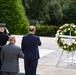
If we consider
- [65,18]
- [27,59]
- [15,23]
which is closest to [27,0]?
[65,18]

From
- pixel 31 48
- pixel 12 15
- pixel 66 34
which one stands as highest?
pixel 31 48

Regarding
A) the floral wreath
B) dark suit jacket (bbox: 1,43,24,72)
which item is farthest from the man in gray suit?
the floral wreath

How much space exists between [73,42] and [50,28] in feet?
74.3

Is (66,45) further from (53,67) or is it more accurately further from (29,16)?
(29,16)

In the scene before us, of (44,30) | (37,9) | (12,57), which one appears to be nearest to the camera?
(12,57)

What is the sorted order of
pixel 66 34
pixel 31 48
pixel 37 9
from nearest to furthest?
pixel 31 48
pixel 66 34
pixel 37 9

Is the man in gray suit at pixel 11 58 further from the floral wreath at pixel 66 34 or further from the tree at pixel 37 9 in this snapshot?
the tree at pixel 37 9

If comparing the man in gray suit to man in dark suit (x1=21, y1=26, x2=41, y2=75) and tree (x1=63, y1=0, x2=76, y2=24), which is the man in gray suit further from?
tree (x1=63, y1=0, x2=76, y2=24)

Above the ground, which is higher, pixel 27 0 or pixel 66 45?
pixel 66 45

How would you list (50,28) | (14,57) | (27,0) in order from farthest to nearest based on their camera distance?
(27,0), (50,28), (14,57)

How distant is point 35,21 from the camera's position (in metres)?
38.4

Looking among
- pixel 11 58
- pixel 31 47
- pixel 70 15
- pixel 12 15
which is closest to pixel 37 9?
pixel 70 15

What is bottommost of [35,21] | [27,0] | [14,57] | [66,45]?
[35,21]

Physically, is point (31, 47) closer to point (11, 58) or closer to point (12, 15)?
point (11, 58)
